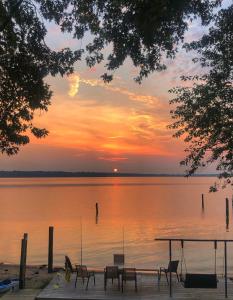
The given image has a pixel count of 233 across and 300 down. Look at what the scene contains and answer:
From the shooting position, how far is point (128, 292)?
49.0ft

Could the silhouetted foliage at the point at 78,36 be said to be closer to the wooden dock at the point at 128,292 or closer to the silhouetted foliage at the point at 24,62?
the silhouetted foliage at the point at 24,62

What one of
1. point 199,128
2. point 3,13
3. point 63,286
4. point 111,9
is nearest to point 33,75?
point 3,13

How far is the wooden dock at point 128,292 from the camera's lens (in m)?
14.2

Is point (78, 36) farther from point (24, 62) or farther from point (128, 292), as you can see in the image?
point (128, 292)

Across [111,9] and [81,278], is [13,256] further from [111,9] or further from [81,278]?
[111,9]

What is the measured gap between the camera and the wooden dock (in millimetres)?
14172

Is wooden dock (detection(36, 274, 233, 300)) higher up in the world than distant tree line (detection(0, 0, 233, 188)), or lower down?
lower down

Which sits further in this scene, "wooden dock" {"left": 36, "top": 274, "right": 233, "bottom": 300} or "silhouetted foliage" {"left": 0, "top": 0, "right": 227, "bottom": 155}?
"wooden dock" {"left": 36, "top": 274, "right": 233, "bottom": 300}

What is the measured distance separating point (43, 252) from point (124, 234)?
44.6 ft

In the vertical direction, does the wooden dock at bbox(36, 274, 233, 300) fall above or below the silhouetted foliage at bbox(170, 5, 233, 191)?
below

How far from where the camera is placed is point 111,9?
9938mm

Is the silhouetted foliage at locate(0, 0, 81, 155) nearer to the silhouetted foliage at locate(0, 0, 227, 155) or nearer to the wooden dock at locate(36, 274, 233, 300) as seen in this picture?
the silhouetted foliage at locate(0, 0, 227, 155)

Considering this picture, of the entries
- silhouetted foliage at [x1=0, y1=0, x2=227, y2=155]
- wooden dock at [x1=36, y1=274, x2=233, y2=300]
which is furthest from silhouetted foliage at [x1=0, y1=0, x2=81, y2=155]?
wooden dock at [x1=36, y1=274, x2=233, y2=300]

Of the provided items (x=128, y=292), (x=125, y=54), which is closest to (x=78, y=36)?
(x=125, y=54)
